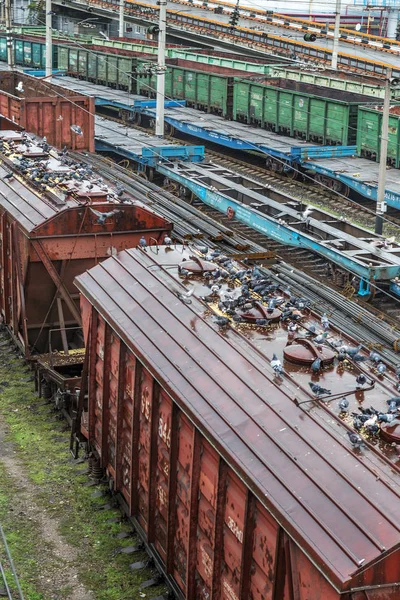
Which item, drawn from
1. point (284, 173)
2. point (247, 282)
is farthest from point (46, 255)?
point (284, 173)

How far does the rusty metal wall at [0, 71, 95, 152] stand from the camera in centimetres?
2767

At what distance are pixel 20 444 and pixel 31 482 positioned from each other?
4.45ft

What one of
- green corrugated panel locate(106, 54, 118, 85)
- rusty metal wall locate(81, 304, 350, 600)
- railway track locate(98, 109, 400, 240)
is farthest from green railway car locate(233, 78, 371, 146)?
rusty metal wall locate(81, 304, 350, 600)

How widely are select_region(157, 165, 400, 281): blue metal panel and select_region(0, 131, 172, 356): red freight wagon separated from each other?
6.11 m

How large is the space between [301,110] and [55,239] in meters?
25.6

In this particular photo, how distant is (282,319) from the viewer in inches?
396

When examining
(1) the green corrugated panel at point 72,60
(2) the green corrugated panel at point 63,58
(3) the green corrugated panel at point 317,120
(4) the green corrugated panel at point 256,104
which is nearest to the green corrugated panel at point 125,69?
(1) the green corrugated panel at point 72,60

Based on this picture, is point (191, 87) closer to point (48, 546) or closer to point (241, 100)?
point (241, 100)

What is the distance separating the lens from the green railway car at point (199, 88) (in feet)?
144

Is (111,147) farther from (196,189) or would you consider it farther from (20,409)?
(20,409)

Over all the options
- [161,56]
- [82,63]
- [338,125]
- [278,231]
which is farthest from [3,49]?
[278,231]

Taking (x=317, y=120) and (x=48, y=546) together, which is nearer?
(x=48, y=546)

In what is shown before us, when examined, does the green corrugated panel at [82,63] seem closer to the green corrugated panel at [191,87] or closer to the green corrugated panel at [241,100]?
the green corrugated panel at [191,87]

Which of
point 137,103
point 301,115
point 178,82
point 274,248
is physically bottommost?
point 274,248
